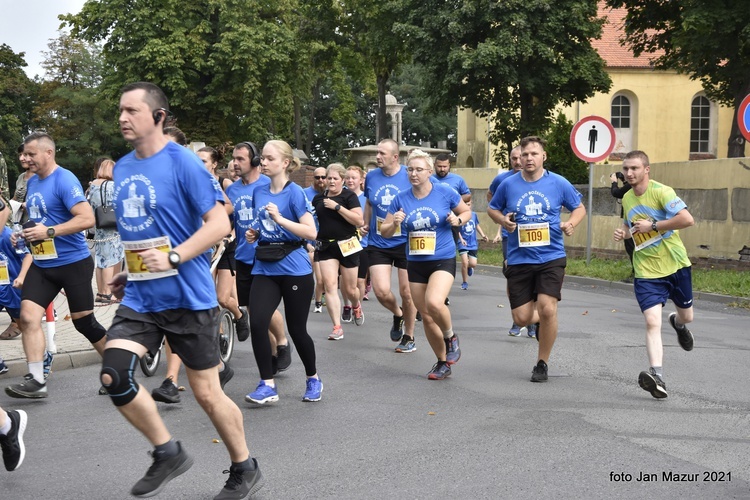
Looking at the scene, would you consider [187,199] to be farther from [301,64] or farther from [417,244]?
[301,64]

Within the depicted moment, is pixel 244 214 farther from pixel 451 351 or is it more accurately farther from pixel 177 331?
pixel 177 331

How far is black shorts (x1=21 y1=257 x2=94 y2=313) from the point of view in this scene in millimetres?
7742

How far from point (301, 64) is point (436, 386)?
44382 millimetres

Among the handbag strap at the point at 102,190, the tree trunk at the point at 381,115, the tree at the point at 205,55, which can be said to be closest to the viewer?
the handbag strap at the point at 102,190

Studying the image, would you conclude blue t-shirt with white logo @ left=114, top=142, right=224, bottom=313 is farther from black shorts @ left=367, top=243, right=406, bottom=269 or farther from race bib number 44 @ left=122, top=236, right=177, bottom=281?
black shorts @ left=367, top=243, right=406, bottom=269

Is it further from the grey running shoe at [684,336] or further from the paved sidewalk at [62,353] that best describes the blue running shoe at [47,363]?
the grey running shoe at [684,336]

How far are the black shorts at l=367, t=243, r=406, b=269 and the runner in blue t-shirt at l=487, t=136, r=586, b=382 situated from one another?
7.37ft

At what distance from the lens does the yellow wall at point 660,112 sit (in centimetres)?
5066

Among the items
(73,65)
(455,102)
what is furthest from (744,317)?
(73,65)

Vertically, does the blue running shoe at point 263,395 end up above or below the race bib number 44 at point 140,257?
below

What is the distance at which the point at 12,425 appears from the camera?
18.5 feet

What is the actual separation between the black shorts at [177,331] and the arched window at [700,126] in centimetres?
4966

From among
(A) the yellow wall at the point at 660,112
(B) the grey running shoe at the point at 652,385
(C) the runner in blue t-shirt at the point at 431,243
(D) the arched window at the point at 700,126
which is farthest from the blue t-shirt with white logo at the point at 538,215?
(D) the arched window at the point at 700,126

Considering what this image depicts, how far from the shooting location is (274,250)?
24.6ft
